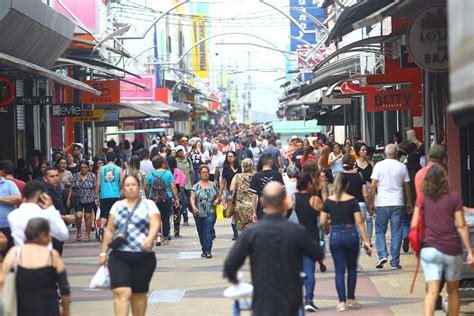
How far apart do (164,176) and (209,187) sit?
162cm

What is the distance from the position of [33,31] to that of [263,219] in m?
15.6

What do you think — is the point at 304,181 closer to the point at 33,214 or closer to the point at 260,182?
the point at 260,182

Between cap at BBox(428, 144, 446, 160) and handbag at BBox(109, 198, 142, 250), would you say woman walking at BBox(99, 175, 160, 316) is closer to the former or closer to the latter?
handbag at BBox(109, 198, 142, 250)

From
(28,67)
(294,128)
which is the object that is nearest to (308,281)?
(28,67)

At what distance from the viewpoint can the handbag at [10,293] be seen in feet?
31.7

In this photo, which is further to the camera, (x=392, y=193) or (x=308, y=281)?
(x=392, y=193)

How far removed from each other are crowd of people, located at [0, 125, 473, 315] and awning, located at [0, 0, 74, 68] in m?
2.34

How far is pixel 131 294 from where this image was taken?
1141cm

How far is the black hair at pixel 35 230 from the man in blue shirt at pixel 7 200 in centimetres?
366

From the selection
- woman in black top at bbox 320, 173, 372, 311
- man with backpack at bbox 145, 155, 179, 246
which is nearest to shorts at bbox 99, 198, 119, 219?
man with backpack at bbox 145, 155, 179, 246

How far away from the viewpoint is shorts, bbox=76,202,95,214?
22781mm

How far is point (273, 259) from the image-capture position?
29.5 feet

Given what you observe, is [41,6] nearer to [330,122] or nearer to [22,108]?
[22,108]

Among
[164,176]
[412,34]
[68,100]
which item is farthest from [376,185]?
[68,100]
